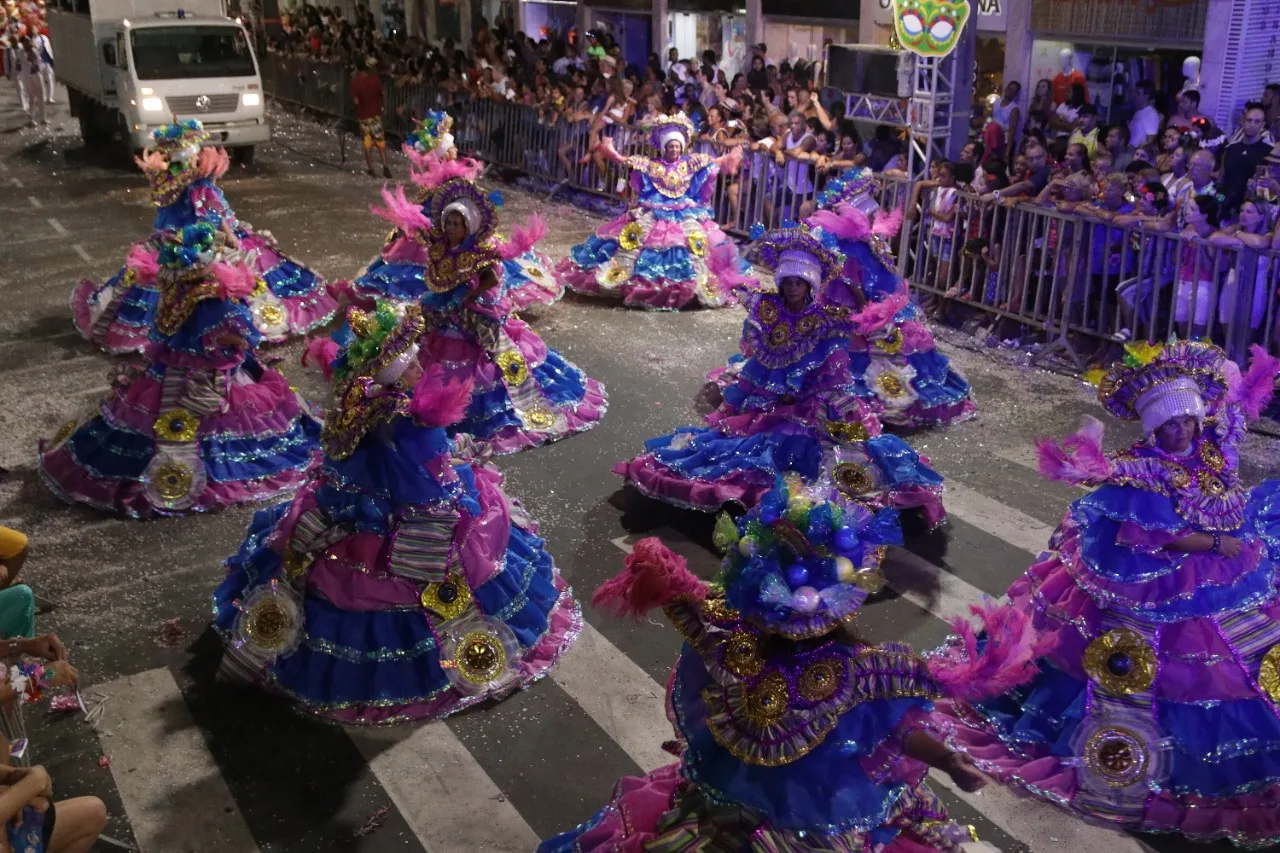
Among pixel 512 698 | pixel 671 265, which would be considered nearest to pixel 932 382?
pixel 671 265

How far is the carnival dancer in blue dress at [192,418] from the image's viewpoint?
816cm

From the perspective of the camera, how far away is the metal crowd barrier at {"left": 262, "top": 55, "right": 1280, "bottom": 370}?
10.1 meters

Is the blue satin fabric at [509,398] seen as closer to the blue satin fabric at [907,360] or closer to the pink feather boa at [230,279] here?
the pink feather boa at [230,279]

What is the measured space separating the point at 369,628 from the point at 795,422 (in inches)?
116

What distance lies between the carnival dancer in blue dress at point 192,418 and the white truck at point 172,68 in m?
13.1

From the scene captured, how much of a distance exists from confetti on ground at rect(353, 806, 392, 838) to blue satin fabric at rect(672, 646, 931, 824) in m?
2.10

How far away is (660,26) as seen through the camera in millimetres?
24172

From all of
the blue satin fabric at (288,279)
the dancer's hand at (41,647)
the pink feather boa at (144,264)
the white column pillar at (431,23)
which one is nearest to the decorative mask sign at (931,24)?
the blue satin fabric at (288,279)

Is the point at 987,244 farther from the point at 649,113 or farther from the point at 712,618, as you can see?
the point at 712,618

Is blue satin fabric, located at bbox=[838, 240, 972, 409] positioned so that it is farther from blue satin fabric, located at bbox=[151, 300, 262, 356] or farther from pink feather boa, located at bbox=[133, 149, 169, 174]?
pink feather boa, located at bbox=[133, 149, 169, 174]

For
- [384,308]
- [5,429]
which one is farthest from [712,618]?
[5,429]

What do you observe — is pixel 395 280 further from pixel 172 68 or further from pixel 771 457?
pixel 172 68

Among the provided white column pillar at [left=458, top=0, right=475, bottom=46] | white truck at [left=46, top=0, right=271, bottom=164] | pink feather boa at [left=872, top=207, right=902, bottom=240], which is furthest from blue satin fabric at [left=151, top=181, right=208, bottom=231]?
white column pillar at [left=458, top=0, right=475, bottom=46]

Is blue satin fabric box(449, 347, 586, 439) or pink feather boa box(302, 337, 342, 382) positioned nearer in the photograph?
pink feather boa box(302, 337, 342, 382)
